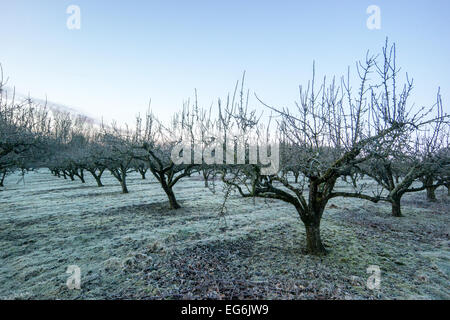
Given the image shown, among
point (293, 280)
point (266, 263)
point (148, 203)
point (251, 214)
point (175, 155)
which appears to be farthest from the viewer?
point (148, 203)

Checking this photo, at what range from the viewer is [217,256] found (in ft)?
21.2

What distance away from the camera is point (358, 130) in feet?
17.5

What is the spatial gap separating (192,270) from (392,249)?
6569 mm

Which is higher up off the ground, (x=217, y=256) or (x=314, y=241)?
(x=314, y=241)

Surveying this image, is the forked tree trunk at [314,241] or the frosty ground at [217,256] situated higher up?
the forked tree trunk at [314,241]

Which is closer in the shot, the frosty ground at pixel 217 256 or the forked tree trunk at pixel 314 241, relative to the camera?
the frosty ground at pixel 217 256

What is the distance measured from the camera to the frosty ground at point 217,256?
480 centimetres

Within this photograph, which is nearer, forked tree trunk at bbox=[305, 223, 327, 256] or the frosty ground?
the frosty ground

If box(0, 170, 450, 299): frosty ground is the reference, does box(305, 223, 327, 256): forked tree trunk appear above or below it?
above

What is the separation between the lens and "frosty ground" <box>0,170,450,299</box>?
15.8 ft
